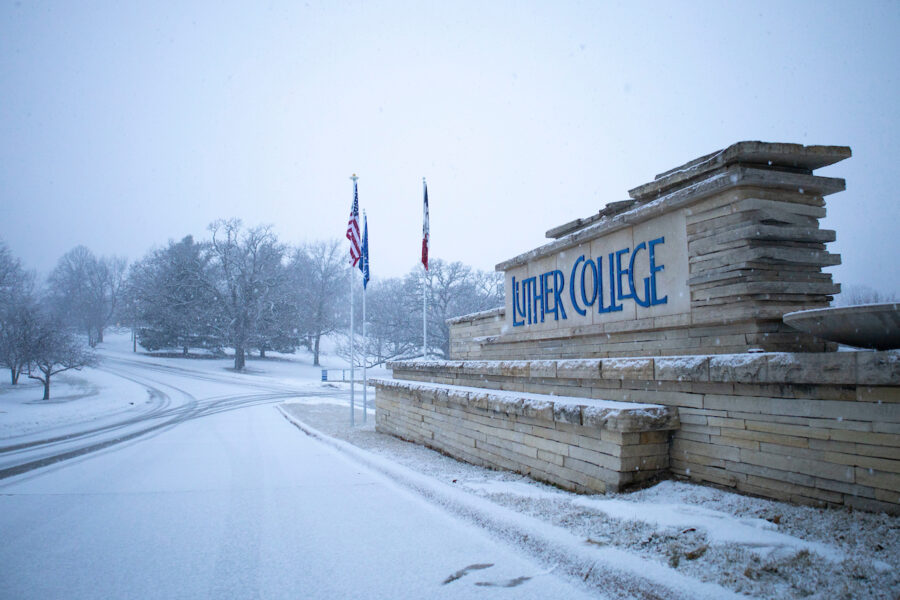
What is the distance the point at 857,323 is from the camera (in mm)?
3117

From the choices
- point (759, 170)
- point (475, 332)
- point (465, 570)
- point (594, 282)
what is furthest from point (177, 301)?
point (759, 170)

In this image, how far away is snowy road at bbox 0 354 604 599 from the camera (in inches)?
126

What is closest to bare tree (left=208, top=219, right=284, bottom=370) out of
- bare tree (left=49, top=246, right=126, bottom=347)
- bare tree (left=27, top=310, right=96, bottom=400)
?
bare tree (left=27, top=310, right=96, bottom=400)

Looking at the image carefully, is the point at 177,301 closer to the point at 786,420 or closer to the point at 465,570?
the point at 465,570

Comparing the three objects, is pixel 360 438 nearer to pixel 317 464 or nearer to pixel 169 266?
pixel 317 464

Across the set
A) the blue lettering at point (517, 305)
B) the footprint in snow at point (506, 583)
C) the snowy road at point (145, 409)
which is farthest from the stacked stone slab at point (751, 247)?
the snowy road at point (145, 409)

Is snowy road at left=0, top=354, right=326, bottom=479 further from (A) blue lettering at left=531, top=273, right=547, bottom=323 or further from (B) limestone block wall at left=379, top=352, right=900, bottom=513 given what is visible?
(B) limestone block wall at left=379, top=352, right=900, bottom=513

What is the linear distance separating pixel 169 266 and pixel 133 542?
54.3 m

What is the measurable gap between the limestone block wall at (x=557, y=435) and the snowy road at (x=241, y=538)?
4.51 ft

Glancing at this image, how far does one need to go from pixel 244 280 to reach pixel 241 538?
4334cm

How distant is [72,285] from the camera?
66.5 metres

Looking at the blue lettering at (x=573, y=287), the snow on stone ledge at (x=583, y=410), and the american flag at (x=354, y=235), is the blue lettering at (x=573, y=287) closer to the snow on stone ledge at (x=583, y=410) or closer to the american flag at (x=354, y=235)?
the snow on stone ledge at (x=583, y=410)

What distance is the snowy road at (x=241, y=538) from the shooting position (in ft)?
10.5

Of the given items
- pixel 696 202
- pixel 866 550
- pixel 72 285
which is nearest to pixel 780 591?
pixel 866 550
